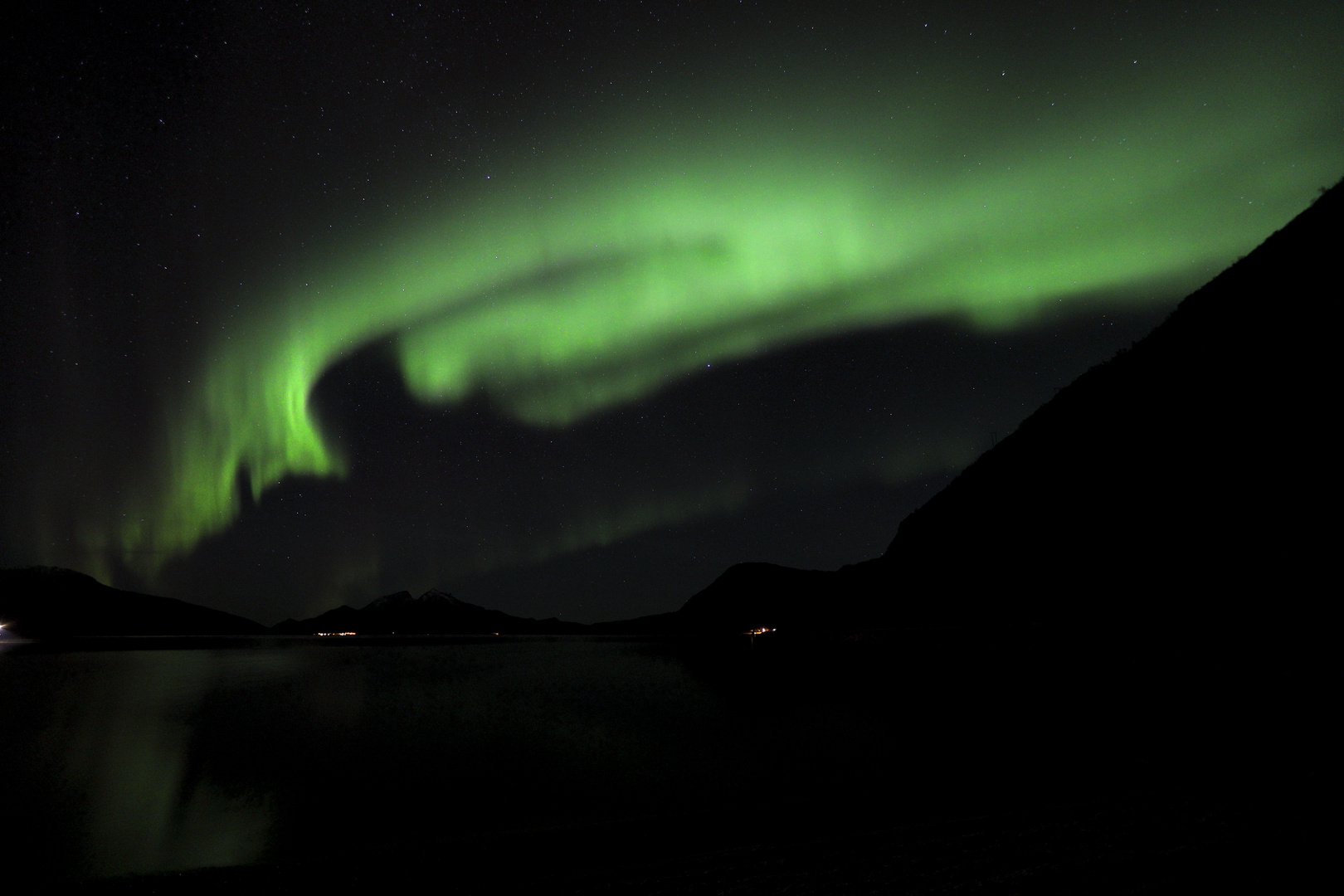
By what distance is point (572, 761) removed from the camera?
19.1 m

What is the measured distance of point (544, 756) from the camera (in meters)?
19.7

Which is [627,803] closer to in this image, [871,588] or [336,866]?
[336,866]

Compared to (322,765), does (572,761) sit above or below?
below

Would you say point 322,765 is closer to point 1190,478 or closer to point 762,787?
point 762,787

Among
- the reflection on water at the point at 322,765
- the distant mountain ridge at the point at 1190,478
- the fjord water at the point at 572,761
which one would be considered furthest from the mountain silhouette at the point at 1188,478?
the reflection on water at the point at 322,765

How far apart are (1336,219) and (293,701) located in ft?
162

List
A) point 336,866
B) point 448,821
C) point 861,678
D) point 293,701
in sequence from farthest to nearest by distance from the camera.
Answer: point 861,678 < point 293,701 < point 448,821 < point 336,866

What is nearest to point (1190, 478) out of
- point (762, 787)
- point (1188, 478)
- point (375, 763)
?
point (1188, 478)

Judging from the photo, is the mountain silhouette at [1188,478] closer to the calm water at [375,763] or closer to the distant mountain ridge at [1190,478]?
the distant mountain ridge at [1190,478]

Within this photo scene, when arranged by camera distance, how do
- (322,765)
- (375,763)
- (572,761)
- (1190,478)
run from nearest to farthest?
(572,761) → (322,765) → (375,763) → (1190,478)

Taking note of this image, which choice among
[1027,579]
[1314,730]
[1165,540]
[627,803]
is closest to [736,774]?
[627,803]

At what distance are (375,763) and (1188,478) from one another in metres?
29.9

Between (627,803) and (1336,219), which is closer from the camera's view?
(627,803)

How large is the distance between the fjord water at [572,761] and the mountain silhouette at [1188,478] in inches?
118
